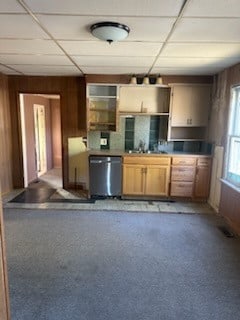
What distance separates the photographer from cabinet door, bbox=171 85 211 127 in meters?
4.42

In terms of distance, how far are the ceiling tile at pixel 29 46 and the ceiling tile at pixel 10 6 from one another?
0.73m

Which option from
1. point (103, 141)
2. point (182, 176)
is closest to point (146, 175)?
point (182, 176)

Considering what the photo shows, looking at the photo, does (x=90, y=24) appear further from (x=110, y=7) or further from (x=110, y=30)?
(x=110, y=7)

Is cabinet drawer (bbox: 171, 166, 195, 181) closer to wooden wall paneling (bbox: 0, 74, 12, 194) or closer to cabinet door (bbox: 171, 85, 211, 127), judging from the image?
cabinet door (bbox: 171, 85, 211, 127)

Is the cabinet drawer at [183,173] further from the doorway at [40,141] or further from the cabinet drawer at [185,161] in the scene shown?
the doorway at [40,141]

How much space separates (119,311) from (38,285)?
0.79 metres

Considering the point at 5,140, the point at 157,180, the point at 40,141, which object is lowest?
the point at 157,180

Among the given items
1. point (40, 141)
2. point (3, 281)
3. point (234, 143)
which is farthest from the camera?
point (40, 141)

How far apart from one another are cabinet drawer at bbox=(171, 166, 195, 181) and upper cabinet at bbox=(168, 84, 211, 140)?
25.1 inches

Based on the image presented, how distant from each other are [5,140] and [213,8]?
4.31 meters

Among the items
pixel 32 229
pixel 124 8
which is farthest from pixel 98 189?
pixel 124 8

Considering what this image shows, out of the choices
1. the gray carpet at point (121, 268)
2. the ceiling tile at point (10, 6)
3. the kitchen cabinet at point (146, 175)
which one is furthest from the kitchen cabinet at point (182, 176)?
the ceiling tile at point (10, 6)

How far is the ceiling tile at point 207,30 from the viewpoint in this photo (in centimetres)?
197

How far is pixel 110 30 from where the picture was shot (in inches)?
81.9
